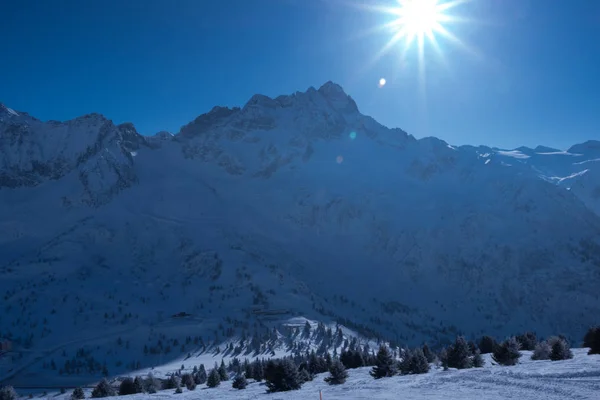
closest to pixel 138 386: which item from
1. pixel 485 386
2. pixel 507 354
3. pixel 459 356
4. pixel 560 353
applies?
pixel 459 356

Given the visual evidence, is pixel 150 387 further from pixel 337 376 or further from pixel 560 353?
pixel 560 353

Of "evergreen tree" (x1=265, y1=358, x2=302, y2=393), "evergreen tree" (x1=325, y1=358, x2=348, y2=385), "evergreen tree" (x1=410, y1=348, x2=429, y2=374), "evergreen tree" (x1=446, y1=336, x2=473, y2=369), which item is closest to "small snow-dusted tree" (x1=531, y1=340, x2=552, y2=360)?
"evergreen tree" (x1=446, y1=336, x2=473, y2=369)

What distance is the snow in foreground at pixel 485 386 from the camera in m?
27.0

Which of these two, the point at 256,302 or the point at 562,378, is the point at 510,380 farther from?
the point at 256,302

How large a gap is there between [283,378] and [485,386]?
15.4m

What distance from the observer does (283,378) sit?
39844mm

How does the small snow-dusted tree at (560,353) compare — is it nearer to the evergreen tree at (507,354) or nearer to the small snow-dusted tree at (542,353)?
the small snow-dusted tree at (542,353)

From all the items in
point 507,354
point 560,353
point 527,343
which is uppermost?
point 527,343

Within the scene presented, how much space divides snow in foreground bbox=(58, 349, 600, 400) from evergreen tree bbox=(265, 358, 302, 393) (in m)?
0.97

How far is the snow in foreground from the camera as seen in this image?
1065 inches

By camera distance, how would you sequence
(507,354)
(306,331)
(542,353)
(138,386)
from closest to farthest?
(507,354) < (542,353) < (138,386) < (306,331)

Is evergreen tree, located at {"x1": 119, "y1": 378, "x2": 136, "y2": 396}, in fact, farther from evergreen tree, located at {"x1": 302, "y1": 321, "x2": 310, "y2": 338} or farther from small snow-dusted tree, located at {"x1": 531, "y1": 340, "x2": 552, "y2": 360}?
evergreen tree, located at {"x1": 302, "y1": 321, "x2": 310, "y2": 338}

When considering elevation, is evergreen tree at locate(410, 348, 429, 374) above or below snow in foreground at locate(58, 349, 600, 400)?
above

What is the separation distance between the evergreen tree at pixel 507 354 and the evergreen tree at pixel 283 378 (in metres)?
15.9
